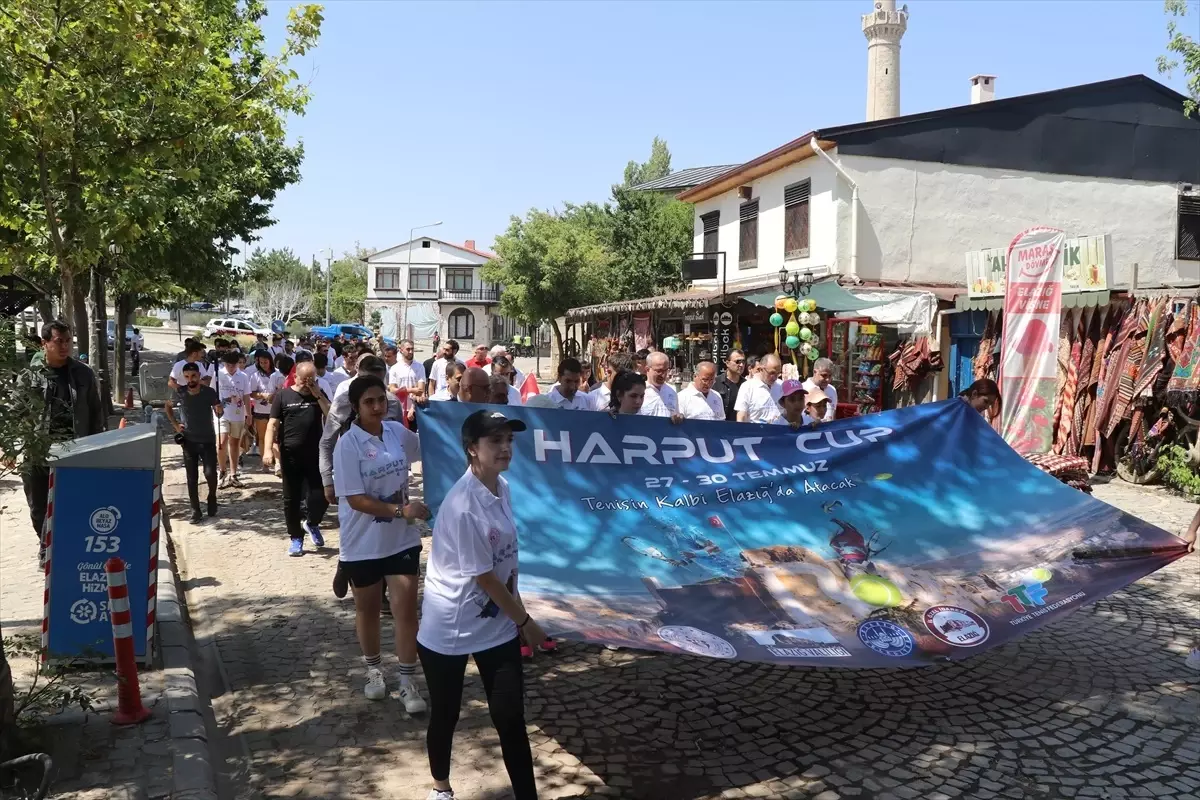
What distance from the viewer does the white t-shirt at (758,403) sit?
8922 millimetres

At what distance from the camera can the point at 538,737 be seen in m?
4.99

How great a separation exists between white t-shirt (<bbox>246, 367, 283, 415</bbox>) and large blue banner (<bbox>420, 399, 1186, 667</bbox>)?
8.45 meters

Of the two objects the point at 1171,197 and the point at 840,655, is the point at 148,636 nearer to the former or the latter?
the point at 840,655

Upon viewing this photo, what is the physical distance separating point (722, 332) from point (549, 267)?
66.9 feet

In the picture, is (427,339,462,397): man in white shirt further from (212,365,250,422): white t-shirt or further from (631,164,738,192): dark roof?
(631,164,738,192): dark roof

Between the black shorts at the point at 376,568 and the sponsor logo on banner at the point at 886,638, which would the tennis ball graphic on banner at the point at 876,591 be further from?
the black shorts at the point at 376,568

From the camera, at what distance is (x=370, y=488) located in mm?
5133

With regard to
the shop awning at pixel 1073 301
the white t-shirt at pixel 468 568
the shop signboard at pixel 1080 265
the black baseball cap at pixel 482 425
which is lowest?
A: the white t-shirt at pixel 468 568

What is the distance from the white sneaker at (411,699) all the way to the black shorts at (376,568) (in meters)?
0.62

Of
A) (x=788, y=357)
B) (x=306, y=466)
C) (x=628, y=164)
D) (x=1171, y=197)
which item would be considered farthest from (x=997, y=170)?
(x=628, y=164)

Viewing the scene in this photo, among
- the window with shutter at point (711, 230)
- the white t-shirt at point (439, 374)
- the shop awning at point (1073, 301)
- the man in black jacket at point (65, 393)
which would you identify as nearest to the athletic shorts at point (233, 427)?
the white t-shirt at point (439, 374)

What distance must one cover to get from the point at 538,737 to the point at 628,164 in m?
63.7

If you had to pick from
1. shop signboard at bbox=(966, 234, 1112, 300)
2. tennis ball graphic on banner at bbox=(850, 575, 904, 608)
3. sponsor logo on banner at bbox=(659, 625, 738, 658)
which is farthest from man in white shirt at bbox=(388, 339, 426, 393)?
shop signboard at bbox=(966, 234, 1112, 300)

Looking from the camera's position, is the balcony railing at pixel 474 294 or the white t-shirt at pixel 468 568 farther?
the balcony railing at pixel 474 294
